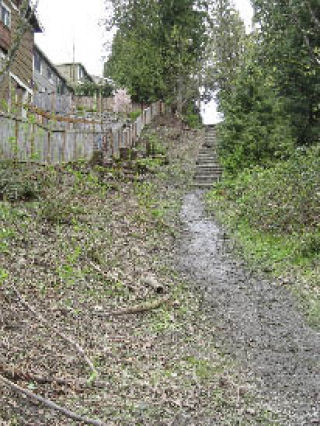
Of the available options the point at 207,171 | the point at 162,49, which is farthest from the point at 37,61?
the point at 207,171

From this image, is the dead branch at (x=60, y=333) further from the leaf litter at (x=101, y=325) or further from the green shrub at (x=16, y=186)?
the green shrub at (x=16, y=186)

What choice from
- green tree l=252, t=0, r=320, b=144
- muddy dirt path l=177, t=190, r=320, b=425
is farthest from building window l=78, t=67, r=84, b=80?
muddy dirt path l=177, t=190, r=320, b=425

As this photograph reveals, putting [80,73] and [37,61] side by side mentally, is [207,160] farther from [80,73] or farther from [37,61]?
[80,73]

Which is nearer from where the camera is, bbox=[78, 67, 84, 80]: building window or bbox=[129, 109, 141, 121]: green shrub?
bbox=[129, 109, 141, 121]: green shrub

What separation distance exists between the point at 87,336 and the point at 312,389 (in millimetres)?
2600

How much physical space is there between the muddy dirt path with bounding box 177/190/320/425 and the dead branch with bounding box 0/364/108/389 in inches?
71.5

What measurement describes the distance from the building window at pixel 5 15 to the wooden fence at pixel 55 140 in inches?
251

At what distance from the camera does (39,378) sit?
15.7 feet

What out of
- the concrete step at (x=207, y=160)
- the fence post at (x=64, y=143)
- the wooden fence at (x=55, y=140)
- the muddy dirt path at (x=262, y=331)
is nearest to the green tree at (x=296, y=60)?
the concrete step at (x=207, y=160)

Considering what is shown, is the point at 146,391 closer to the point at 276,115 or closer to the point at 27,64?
the point at 276,115

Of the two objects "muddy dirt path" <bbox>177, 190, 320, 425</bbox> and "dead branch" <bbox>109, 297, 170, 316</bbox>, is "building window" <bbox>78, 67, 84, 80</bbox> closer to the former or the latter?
"muddy dirt path" <bbox>177, 190, 320, 425</bbox>

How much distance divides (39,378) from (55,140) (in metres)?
11.9

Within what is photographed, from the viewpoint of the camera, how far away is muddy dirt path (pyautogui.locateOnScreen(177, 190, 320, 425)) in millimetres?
5223

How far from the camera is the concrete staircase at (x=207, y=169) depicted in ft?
64.3
